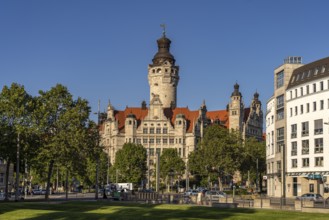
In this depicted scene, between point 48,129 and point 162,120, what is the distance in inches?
3757

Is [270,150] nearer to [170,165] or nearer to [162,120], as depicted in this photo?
[170,165]

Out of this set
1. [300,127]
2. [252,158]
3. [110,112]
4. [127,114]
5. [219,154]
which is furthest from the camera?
[127,114]

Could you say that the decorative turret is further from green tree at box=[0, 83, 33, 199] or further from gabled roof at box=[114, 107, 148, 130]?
green tree at box=[0, 83, 33, 199]

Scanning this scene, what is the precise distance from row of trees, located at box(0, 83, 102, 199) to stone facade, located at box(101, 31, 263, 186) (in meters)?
85.1

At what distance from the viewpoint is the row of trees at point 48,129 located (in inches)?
3214

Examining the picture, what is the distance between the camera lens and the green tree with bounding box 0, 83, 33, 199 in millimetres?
83688

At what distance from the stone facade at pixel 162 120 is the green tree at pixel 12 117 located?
3383 inches

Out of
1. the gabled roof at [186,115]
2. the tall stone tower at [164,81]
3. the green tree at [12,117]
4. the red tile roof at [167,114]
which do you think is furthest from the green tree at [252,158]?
the green tree at [12,117]

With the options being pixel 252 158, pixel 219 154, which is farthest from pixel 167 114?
pixel 219 154

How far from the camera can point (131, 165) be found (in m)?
146

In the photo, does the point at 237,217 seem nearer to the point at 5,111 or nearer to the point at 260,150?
the point at 5,111

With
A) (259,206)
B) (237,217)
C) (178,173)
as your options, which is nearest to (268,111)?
(178,173)

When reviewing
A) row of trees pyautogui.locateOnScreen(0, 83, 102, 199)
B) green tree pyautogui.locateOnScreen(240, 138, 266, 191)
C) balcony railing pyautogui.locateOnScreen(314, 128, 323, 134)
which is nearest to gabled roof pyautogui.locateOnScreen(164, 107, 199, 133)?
green tree pyautogui.locateOnScreen(240, 138, 266, 191)

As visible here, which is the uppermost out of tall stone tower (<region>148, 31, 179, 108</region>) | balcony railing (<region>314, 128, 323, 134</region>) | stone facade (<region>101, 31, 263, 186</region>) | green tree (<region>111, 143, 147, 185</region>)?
tall stone tower (<region>148, 31, 179, 108</region>)
